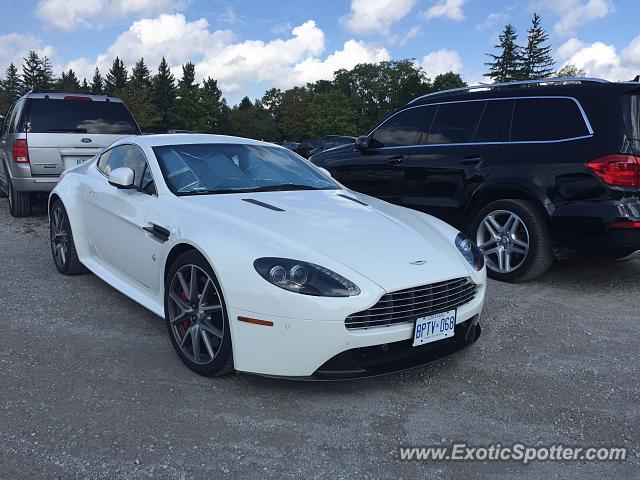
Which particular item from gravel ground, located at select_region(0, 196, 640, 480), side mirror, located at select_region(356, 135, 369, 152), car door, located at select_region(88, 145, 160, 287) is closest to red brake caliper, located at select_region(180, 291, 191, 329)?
gravel ground, located at select_region(0, 196, 640, 480)

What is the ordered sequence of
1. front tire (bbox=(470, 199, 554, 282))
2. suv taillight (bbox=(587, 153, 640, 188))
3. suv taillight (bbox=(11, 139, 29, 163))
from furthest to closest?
suv taillight (bbox=(11, 139, 29, 163)), front tire (bbox=(470, 199, 554, 282)), suv taillight (bbox=(587, 153, 640, 188))

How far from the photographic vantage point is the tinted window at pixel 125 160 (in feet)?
13.6

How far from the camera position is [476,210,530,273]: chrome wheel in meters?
5.16

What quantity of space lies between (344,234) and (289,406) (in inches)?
39.5

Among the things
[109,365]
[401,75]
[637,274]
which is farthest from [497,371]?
[401,75]

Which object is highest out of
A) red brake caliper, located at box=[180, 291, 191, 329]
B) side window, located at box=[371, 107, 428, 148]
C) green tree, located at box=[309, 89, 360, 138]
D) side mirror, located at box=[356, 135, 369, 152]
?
green tree, located at box=[309, 89, 360, 138]

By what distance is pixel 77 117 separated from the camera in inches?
316

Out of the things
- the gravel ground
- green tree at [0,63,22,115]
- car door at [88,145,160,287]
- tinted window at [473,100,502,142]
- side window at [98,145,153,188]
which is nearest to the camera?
the gravel ground

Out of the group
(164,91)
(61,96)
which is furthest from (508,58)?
(61,96)

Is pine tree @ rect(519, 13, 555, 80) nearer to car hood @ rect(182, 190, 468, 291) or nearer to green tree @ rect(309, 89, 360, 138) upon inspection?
green tree @ rect(309, 89, 360, 138)

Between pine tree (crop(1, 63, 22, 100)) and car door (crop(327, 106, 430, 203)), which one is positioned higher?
pine tree (crop(1, 63, 22, 100))

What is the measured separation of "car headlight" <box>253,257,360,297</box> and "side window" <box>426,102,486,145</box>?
11.1ft

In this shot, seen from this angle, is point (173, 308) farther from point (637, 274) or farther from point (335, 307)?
point (637, 274)

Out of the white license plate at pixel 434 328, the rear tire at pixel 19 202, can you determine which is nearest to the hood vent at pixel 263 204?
the white license plate at pixel 434 328
